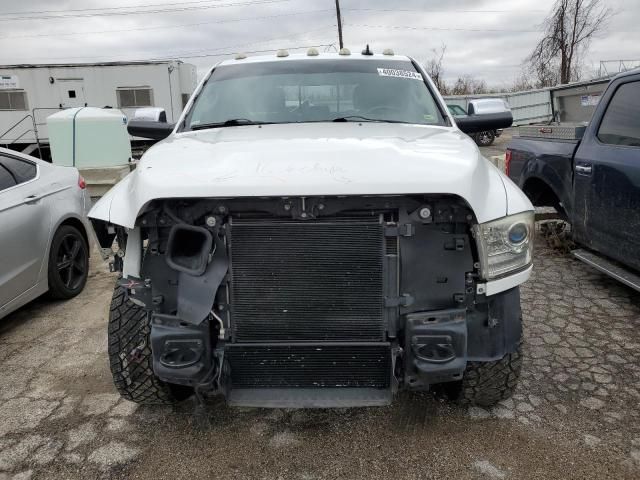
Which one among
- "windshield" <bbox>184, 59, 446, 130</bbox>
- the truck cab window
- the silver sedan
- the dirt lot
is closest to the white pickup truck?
the dirt lot

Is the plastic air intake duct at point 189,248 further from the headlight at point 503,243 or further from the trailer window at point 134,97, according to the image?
the trailer window at point 134,97

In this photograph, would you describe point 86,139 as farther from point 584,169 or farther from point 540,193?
point 584,169

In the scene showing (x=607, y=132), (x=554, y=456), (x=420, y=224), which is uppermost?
(x=607, y=132)

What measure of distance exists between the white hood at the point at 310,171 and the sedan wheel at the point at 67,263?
2.31m

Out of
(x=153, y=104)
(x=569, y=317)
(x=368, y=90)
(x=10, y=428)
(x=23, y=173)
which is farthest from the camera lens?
(x=153, y=104)

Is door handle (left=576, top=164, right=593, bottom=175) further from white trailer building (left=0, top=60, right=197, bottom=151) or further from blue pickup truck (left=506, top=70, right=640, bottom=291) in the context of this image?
white trailer building (left=0, top=60, right=197, bottom=151)

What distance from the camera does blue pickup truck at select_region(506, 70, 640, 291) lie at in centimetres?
400

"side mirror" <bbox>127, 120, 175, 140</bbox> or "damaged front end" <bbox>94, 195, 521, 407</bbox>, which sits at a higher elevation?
"side mirror" <bbox>127, 120, 175, 140</bbox>

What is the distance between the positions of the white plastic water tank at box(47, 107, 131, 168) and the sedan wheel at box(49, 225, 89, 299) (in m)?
4.94

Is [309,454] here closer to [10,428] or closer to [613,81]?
[10,428]

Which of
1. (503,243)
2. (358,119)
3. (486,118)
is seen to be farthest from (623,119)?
(503,243)

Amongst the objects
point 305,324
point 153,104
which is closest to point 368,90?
point 305,324

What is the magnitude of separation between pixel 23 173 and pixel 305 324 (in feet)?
11.4

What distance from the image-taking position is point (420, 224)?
2400mm
